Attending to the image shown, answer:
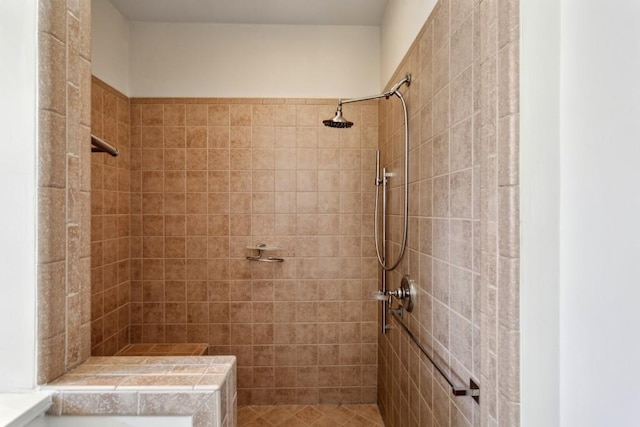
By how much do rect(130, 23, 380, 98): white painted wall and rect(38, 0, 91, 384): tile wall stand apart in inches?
62.4

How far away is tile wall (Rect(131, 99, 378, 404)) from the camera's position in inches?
95.9

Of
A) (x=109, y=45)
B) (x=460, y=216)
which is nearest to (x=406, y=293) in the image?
(x=460, y=216)

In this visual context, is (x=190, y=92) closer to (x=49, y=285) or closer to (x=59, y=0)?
(x=59, y=0)

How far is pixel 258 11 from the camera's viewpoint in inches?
90.7

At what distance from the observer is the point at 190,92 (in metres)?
2.44

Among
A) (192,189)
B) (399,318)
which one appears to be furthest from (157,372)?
(192,189)

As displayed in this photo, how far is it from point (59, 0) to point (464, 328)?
1.47 metres
